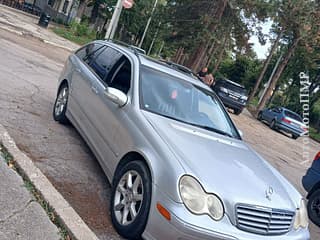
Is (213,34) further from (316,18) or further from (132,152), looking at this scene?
Answer: (132,152)

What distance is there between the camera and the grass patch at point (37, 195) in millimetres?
3463

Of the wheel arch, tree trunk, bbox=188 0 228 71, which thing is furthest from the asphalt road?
tree trunk, bbox=188 0 228 71

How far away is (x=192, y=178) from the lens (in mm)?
3398

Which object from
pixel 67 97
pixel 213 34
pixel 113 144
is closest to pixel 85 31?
pixel 213 34

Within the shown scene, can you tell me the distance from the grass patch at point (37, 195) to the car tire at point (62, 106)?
6.06 feet

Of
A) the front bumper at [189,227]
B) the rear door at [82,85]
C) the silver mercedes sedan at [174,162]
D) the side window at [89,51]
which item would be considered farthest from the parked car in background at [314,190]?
the side window at [89,51]

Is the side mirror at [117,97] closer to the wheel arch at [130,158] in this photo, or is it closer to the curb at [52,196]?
the wheel arch at [130,158]

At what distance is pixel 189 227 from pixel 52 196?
1.45m

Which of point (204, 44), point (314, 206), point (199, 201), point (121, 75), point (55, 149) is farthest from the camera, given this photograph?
point (204, 44)

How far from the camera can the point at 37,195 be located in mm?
3871

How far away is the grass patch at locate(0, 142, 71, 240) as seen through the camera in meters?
3.46

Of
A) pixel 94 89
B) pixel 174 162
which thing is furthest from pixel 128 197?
pixel 94 89

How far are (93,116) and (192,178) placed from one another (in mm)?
2230

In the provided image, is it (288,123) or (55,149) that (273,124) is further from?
(55,149)
